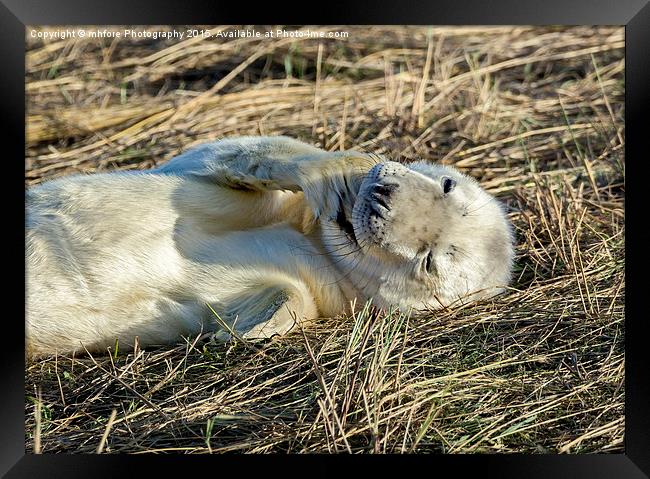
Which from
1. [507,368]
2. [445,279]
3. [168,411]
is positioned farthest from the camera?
[445,279]

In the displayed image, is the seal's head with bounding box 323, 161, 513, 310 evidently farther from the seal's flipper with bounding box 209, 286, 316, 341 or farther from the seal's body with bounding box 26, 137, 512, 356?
the seal's flipper with bounding box 209, 286, 316, 341

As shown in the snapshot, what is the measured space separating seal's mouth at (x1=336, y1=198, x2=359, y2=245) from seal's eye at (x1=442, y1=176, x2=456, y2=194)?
388mm

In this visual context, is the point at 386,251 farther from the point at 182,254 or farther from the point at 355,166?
the point at 182,254

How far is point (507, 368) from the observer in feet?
10.2

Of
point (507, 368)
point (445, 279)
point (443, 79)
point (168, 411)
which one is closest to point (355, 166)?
point (445, 279)

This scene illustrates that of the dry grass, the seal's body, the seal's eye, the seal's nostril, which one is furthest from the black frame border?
the seal's eye

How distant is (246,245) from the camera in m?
3.38

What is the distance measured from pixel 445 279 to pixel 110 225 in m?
1.27

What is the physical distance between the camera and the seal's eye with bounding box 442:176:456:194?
340 cm

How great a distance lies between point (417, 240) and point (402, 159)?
168cm
